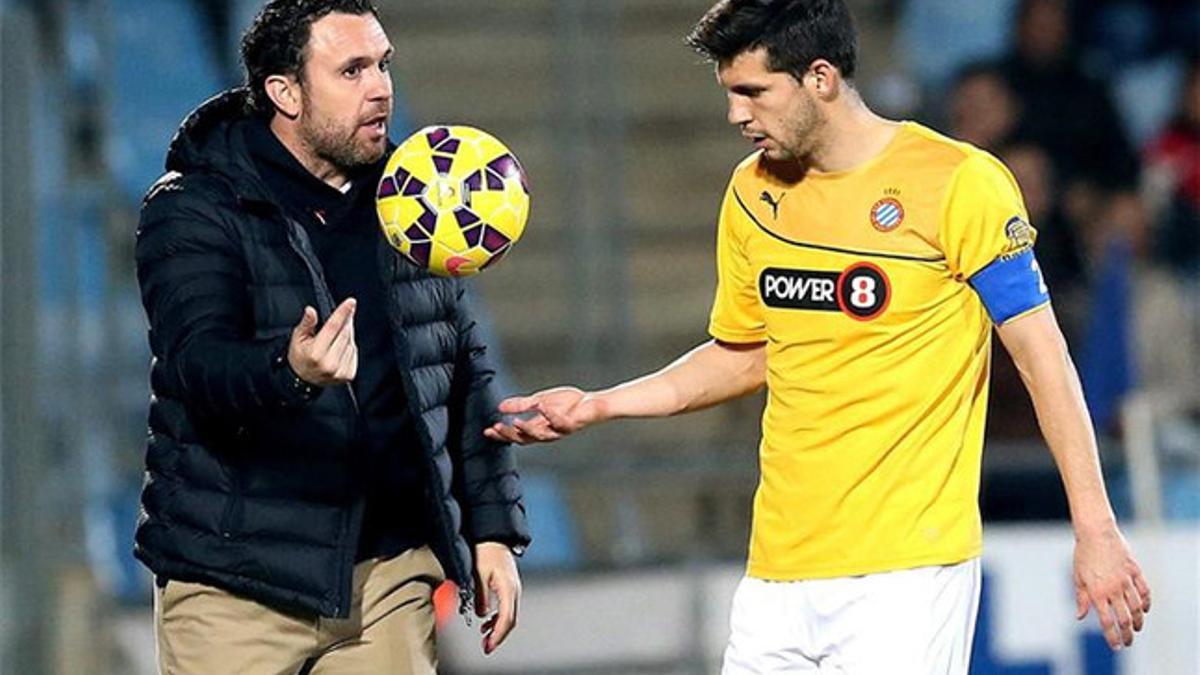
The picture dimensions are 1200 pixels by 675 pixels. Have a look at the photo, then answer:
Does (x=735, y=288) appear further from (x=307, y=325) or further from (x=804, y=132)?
(x=307, y=325)

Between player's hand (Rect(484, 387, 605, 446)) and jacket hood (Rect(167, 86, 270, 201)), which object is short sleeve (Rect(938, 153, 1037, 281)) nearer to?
player's hand (Rect(484, 387, 605, 446))

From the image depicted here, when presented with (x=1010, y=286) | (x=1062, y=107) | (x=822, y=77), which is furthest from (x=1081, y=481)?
(x=1062, y=107)

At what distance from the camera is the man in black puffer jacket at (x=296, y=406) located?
A: 4.43 meters

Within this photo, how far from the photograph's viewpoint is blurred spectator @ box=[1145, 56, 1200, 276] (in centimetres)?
1030

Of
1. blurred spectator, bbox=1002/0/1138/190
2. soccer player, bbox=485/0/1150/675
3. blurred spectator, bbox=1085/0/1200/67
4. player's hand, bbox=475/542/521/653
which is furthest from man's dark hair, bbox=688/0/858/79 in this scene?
blurred spectator, bbox=1085/0/1200/67

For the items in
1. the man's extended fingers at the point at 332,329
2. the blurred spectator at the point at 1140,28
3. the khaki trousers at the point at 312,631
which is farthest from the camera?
the blurred spectator at the point at 1140,28

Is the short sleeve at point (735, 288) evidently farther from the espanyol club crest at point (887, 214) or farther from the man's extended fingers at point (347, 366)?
the man's extended fingers at point (347, 366)

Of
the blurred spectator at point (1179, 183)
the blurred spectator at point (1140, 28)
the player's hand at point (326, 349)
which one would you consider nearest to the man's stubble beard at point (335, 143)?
the player's hand at point (326, 349)

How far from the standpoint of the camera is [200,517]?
14.6 feet

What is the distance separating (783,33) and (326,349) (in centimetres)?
107

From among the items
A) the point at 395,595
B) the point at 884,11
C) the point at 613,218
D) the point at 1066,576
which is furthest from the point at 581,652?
the point at 884,11

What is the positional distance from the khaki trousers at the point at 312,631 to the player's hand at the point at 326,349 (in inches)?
24.6

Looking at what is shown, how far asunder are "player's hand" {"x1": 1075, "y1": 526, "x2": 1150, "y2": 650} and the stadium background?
10.8 feet

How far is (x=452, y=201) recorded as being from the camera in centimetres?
452
